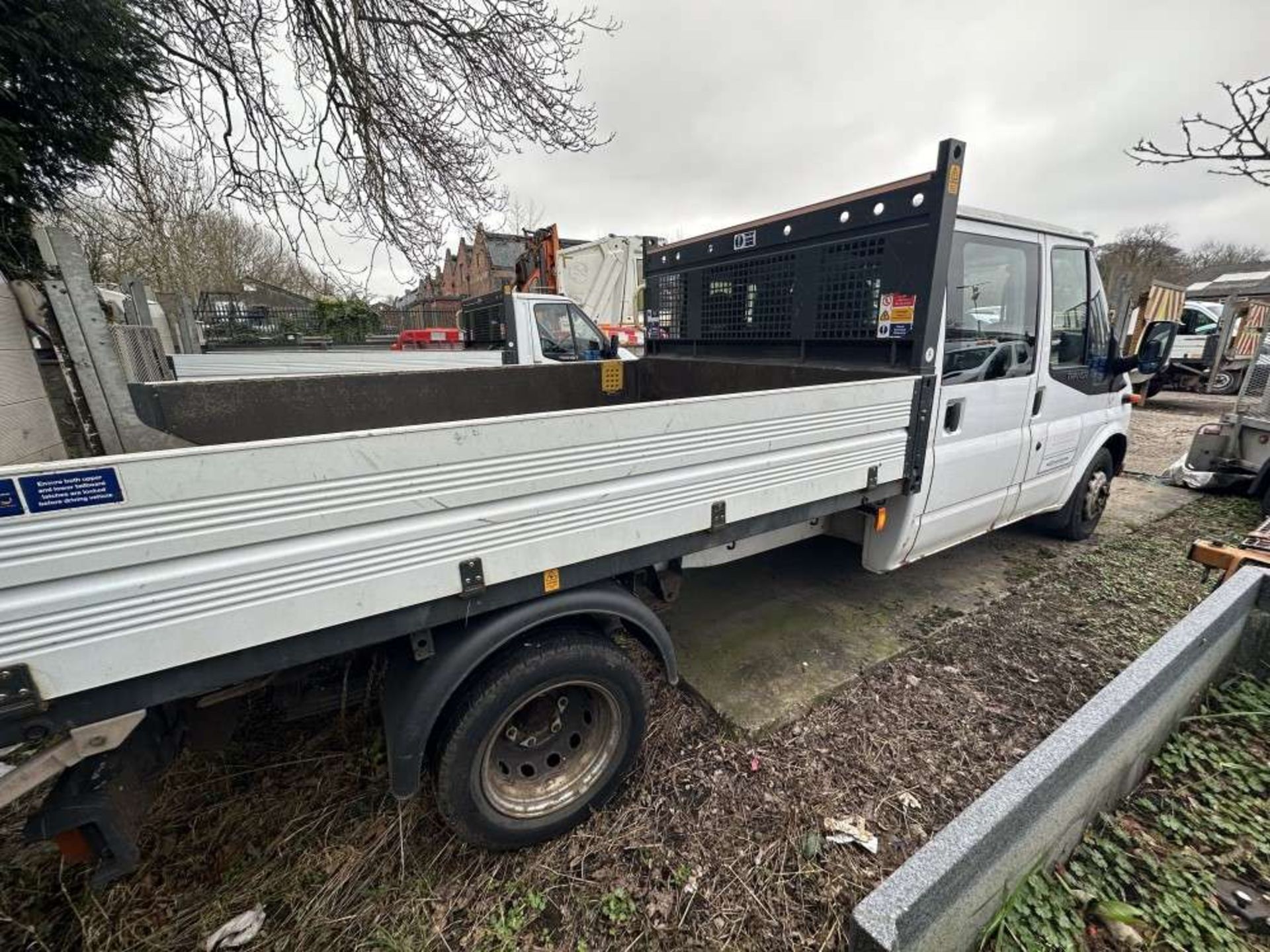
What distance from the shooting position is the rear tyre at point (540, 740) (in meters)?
1.69

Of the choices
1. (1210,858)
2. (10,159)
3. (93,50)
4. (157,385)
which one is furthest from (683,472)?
(93,50)

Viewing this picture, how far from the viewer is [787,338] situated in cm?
326

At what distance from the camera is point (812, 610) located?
345 cm

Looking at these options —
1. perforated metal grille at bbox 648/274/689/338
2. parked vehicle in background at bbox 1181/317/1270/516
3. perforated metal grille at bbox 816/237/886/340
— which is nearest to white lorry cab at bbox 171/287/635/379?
perforated metal grille at bbox 648/274/689/338

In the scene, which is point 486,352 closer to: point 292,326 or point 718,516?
point 718,516

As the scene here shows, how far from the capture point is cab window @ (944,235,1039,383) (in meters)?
2.75

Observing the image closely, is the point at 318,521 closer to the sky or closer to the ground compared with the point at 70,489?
closer to the ground

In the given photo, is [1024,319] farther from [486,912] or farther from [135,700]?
[135,700]


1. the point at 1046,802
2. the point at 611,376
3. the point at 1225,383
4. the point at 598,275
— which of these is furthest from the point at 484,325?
the point at 1225,383

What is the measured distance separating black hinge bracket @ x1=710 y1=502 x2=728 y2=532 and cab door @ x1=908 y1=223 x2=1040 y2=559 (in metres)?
1.46

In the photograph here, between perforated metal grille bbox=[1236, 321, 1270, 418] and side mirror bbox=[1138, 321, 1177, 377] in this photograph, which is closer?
side mirror bbox=[1138, 321, 1177, 377]

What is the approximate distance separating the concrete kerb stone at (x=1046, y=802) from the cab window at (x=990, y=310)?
1426 millimetres

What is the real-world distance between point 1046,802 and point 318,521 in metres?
2.00

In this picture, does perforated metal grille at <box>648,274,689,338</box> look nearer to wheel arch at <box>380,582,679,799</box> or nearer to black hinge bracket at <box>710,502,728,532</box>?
black hinge bracket at <box>710,502,728,532</box>
